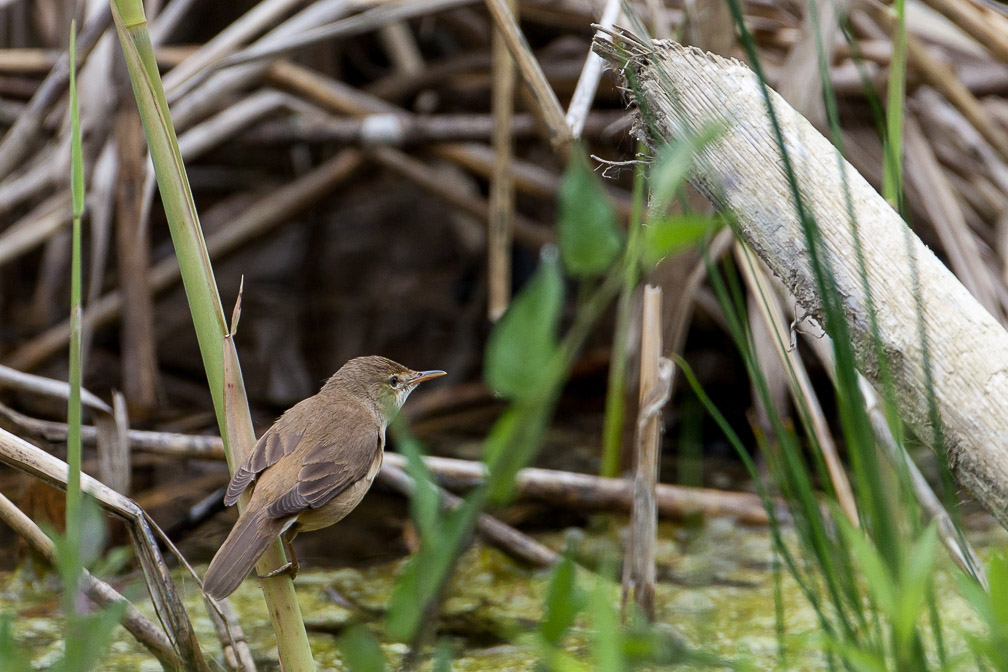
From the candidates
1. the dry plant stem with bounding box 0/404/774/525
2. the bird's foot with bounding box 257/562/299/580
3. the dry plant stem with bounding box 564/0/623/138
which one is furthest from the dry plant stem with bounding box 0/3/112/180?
the bird's foot with bounding box 257/562/299/580

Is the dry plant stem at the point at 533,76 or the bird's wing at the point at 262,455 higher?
the dry plant stem at the point at 533,76

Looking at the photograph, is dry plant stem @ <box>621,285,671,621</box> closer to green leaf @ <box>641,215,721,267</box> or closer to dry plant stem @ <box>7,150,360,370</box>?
green leaf @ <box>641,215,721,267</box>

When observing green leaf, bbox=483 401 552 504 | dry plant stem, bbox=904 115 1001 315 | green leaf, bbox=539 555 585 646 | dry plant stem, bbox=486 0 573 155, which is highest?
dry plant stem, bbox=904 115 1001 315

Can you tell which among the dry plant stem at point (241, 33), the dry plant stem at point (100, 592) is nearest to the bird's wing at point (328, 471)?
the dry plant stem at point (100, 592)

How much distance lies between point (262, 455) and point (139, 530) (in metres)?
0.23

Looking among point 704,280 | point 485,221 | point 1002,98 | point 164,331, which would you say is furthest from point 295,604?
point 164,331

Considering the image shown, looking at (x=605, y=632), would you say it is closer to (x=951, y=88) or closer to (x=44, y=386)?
(x=44, y=386)

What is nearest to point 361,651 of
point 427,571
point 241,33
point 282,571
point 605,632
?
point 427,571

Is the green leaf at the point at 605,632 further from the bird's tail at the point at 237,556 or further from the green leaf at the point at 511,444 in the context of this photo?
the bird's tail at the point at 237,556

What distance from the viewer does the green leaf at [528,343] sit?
2.07ft

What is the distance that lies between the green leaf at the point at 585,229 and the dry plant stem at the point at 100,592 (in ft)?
3.24

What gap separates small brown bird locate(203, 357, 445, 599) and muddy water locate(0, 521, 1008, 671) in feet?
1.43

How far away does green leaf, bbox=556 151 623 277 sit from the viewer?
0.65m

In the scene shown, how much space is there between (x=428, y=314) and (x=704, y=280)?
1.74 m
